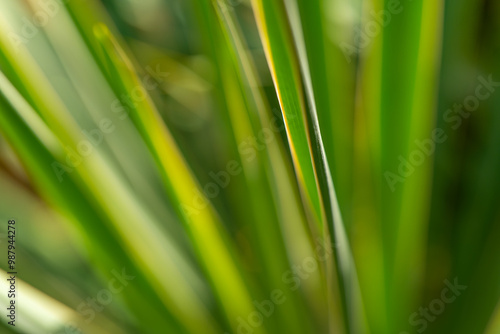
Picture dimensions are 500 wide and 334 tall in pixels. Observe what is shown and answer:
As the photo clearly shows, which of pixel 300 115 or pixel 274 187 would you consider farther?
pixel 274 187

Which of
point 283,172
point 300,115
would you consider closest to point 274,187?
point 283,172

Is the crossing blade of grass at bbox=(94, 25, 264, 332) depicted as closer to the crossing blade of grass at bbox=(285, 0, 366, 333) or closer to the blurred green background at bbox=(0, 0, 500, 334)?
the blurred green background at bbox=(0, 0, 500, 334)

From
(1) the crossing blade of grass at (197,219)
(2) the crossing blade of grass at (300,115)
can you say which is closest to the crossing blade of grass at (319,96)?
(2) the crossing blade of grass at (300,115)

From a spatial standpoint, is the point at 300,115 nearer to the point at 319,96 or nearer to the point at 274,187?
the point at 319,96

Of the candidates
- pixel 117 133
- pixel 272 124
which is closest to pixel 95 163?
pixel 117 133

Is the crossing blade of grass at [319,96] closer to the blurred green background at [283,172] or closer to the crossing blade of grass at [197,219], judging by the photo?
the blurred green background at [283,172]

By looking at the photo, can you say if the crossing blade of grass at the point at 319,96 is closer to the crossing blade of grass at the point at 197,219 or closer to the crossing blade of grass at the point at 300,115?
the crossing blade of grass at the point at 300,115

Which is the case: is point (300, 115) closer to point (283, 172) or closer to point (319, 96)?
point (319, 96)

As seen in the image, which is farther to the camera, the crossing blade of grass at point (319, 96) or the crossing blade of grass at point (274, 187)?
the crossing blade of grass at point (274, 187)

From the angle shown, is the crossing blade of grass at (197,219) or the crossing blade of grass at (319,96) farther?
the crossing blade of grass at (197,219)
